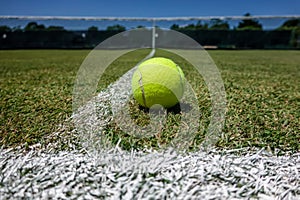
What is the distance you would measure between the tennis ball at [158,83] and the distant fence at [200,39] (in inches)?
942

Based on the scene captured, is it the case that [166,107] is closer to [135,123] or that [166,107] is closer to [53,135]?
[135,123]

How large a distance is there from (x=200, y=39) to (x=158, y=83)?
79.3 feet

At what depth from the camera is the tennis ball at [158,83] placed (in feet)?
8.64

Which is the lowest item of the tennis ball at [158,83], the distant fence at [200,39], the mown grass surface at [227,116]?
the mown grass surface at [227,116]

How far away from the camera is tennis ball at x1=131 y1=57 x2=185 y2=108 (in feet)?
8.64

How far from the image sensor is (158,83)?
262 cm

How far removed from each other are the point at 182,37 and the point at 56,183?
21.2 metres

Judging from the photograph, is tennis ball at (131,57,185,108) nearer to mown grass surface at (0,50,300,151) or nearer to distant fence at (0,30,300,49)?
mown grass surface at (0,50,300,151)

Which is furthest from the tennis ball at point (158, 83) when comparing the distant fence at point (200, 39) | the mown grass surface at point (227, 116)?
the distant fence at point (200, 39)

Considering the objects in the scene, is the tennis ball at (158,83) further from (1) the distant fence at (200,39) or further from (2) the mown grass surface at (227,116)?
(1) the distant fence at (200,39)

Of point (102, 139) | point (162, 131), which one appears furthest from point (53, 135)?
point (162, 131)

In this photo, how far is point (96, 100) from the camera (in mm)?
3494

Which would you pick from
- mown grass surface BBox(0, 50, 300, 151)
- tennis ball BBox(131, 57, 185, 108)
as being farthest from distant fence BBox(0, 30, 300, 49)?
tennis ball BBox(131, 57, 185, 108)

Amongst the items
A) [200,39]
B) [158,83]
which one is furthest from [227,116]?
[200,39]
